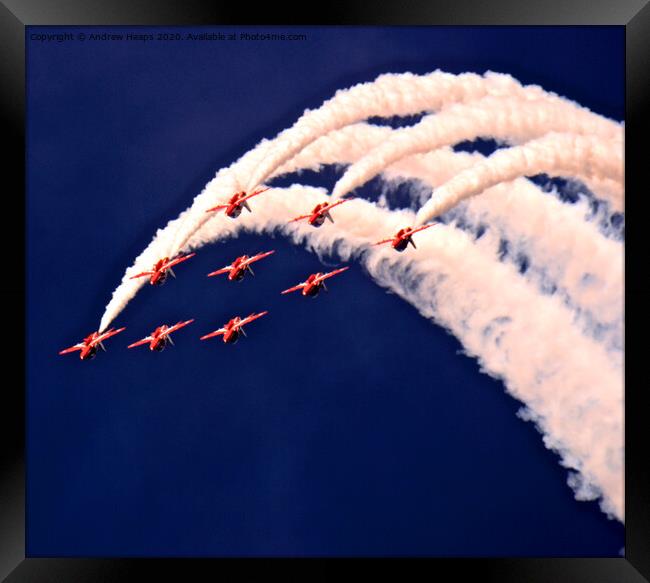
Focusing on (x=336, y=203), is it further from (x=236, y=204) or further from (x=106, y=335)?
(x=106, y=335)

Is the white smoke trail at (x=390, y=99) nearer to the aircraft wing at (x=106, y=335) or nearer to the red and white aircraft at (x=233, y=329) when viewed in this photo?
the red and white aircraft at (x=233, y=329)

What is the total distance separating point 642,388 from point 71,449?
14.3 ft

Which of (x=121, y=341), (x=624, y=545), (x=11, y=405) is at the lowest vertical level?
(x=624, y=545)

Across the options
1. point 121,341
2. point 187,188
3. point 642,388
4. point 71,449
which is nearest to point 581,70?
point 642,388

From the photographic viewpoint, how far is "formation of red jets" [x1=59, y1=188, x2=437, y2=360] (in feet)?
18.1

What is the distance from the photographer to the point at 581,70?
5527 millimetres

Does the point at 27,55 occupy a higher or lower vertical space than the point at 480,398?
higher

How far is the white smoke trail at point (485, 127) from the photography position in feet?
18.1

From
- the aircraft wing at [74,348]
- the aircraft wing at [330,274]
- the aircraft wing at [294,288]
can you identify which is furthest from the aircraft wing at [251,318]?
the aircraft wing at [74,348]

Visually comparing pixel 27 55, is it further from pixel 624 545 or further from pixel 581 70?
pixel 624 545

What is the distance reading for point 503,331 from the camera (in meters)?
5.54

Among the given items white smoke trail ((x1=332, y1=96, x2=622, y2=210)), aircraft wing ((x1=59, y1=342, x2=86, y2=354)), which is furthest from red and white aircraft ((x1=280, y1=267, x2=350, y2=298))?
aircraft wing ((x1=59, y1=342, x2=86, y2=354))

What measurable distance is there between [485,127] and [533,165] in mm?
462

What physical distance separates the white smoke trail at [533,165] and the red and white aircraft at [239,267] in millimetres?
1253
